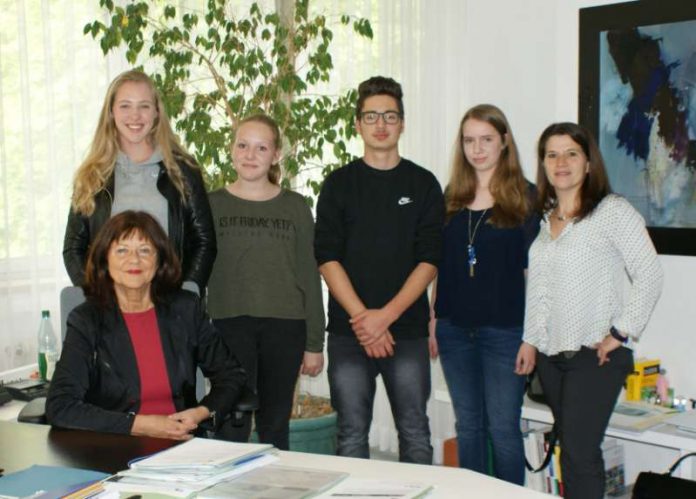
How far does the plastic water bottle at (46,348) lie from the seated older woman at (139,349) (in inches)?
44.1

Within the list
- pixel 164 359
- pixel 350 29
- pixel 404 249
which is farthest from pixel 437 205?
pixel 350 29

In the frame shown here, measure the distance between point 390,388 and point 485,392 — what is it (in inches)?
12.7

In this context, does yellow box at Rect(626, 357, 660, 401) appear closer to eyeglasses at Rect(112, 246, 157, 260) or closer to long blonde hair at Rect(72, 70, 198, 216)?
long blonde hair at Rect(72, 70, 198, 216)

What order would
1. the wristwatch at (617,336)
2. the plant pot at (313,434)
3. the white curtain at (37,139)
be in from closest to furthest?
1. the wristwatch at (617,336)
2. the white curtain at (37,139)
3. the plant pot at (313,434)

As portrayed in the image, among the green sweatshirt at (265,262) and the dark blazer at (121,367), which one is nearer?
the dark blazer at (121,367)

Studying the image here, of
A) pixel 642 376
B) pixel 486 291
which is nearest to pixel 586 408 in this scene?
pixel 486 291

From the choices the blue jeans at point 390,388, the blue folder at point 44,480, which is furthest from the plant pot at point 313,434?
the blue folder at point 44,480

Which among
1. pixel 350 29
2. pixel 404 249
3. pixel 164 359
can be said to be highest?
pixel 350 29

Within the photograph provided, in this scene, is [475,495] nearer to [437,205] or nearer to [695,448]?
[437,205]

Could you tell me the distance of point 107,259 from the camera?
2.63 meters

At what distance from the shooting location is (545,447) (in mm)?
3730

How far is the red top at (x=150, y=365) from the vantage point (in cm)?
254

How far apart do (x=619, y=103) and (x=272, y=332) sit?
1772 mm

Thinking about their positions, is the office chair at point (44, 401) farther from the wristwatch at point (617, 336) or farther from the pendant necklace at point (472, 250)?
the wristwatch at point (617, 336)
